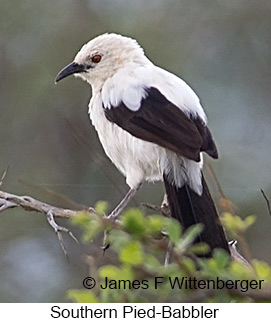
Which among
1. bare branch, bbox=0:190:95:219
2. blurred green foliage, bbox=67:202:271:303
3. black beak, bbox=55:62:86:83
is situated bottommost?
bare branch, bbox=0:190:95:219

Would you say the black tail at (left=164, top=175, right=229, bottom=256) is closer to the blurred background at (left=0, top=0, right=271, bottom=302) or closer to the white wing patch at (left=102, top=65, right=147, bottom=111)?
the white wing patch at (left=102, top=65, right=147, bottom=111)

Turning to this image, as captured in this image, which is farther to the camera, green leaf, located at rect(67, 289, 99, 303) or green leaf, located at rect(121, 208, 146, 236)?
green leaf, located at rect(67, 289, 99, 303)

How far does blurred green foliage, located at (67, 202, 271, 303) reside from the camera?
1.63 meters

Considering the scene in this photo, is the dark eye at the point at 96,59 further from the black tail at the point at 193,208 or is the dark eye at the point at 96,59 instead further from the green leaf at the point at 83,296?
the green leaf at the point at 83,296

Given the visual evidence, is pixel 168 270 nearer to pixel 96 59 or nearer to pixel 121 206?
pixel 121 206

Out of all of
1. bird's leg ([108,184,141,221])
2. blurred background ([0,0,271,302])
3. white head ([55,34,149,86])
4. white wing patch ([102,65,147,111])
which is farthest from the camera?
blurred background ([0,0,271,302])

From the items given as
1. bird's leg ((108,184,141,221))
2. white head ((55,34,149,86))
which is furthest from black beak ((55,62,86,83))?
bird's leg ((108,184,141,221))

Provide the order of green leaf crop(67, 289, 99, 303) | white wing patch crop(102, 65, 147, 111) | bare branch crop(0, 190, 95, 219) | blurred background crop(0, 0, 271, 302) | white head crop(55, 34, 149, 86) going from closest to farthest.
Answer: green leaf crop(67, 289, 99, 303) → bare branch crop(0, 190, 95, 219) → white wing patch crop(102, 65, 147, 111) → white head crop(55, 34, 149, 86) → blurred background crop(0, 0, 271, 302)

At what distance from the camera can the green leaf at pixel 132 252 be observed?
1640 millimetres

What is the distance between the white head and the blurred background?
8.97 feet

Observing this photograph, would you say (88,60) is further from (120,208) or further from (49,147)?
(49,147)

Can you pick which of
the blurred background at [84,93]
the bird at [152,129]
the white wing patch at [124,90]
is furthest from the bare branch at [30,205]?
the blurred background at [84,93]

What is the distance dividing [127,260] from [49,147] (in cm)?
646

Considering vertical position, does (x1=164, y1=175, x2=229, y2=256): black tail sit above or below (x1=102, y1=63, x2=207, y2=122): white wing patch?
below
